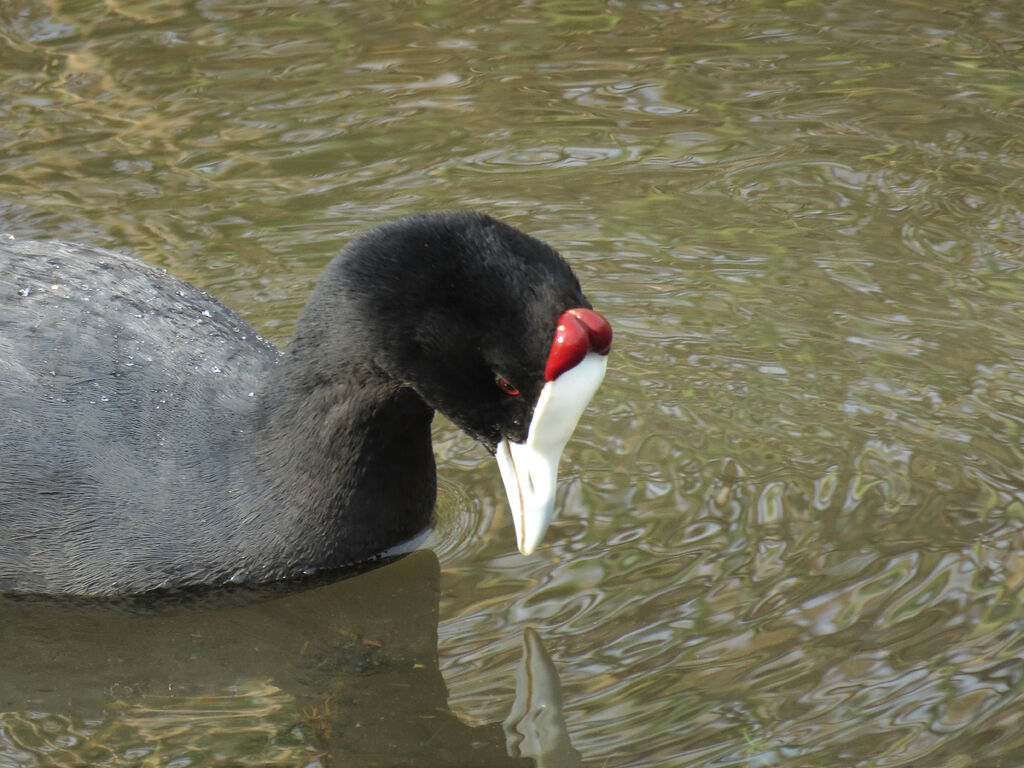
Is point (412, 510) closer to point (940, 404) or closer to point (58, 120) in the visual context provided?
point (940, 404)

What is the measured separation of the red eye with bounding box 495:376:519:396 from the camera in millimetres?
3275

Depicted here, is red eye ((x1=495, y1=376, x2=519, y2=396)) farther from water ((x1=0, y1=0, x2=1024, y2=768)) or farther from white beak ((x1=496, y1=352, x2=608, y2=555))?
water ((x1=0, y1=0, x2=1024, y2=768))

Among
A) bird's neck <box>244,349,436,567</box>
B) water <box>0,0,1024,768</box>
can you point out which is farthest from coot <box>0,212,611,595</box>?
water <box>0,0,1024,768</box>

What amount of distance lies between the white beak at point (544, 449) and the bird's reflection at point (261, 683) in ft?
1.02

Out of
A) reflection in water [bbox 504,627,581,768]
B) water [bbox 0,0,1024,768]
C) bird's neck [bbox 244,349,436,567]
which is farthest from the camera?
bird's neck [bbox 244,349,436,567]

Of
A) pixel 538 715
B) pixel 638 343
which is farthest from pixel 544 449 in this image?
pixel 638 343

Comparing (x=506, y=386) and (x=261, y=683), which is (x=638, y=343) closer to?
(x=506, y=386)

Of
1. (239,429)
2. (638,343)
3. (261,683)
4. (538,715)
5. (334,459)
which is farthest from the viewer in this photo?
(638,343)

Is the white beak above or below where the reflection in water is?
above

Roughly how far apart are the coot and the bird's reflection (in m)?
0.09

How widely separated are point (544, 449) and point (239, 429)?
89 centimetres

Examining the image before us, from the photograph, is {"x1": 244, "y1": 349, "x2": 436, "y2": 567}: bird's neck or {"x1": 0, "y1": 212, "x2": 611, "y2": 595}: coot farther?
{"x1": 244, "y1": 349, "x2": 436, "y2": 567}: bird's neck

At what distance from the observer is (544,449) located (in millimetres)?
3283

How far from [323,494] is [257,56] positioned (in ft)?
12.2
